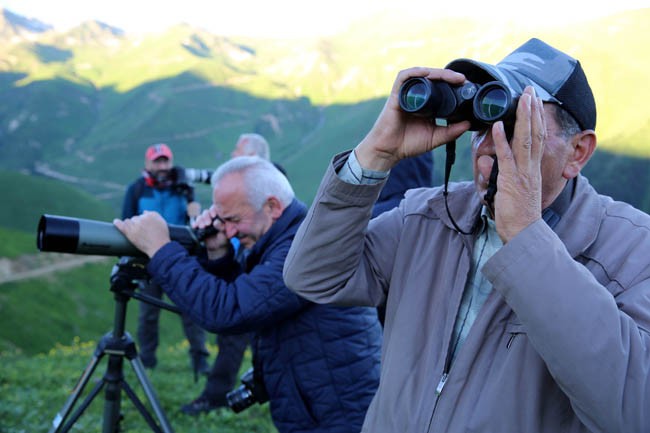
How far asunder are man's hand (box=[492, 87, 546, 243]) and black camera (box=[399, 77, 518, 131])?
0.42 feet

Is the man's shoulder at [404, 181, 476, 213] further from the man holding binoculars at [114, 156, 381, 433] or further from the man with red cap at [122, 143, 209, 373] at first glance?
the man with red cap at [122, 143, 209, 373]

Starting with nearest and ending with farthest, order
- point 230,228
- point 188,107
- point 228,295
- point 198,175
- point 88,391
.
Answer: point 228,295, point 230,228, point 88,391, point 198,175, point 188,107

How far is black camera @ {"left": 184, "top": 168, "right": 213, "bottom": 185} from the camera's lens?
774cm

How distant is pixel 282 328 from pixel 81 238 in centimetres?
117

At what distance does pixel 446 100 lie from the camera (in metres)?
1.99

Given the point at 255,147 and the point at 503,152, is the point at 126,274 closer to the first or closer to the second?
the point at 503,152

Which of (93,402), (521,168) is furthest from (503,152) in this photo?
(93,402)

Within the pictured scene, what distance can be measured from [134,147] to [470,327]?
430ft

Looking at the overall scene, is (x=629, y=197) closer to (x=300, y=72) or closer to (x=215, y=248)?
(x=215, y=248)

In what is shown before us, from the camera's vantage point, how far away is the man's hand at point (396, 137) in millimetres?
Result: 2111

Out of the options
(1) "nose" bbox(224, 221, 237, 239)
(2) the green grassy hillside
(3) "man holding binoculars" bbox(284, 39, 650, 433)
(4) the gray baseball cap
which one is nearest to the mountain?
(2) the green grassy hillside

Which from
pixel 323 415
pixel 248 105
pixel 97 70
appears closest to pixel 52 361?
pixel 323 415

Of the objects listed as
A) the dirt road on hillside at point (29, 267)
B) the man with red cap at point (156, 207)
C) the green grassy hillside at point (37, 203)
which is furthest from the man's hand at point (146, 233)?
the green grassy hillside at point (37, 203)

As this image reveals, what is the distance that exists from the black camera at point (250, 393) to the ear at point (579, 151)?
2039 mm
